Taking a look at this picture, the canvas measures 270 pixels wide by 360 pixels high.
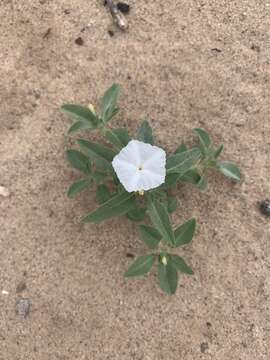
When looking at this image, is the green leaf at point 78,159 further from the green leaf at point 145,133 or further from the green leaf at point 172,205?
the green leaf at point 172,205

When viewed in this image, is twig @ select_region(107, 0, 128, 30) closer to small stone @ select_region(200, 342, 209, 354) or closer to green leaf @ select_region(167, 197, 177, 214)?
green leaf @ select_region(167, 197, 177, 214)

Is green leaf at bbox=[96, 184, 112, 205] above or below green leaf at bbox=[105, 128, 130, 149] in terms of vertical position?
below

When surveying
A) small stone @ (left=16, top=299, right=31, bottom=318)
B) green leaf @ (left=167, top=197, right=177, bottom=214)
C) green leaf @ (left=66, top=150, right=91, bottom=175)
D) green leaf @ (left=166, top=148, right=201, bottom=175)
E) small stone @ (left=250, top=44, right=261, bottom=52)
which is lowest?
green leaf @ (left=167, top=197, right=177, bottom=214)

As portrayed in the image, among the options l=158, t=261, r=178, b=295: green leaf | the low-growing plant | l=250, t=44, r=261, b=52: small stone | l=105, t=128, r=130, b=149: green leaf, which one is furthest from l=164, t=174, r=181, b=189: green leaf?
l=250, t=44, r=261, b=52: small stone

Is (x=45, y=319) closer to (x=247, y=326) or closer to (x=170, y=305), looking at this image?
(x=170, y=305)

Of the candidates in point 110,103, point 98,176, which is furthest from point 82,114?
point 98,176

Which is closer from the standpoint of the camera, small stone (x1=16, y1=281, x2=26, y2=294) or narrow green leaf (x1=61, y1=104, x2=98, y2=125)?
narrow green leaf (x1=61, y1=104, x2=98, y2=125)
